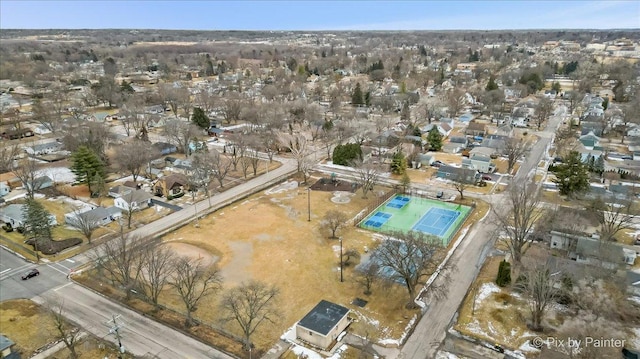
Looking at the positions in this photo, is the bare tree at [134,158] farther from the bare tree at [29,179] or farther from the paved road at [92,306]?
the paved road at [92,306]

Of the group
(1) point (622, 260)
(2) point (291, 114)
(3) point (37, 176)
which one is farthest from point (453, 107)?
(3) point (37, 176)

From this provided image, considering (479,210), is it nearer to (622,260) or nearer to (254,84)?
(622,260)

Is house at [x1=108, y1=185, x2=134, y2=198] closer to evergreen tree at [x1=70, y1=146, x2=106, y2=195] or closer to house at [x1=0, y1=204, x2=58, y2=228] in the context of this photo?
evergreen tree at [x1=70, y1=146, x2=106, y2=195]

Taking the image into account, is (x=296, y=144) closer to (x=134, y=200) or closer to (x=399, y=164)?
(x=399, y=164)

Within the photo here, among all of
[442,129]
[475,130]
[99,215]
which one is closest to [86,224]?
[99,215]

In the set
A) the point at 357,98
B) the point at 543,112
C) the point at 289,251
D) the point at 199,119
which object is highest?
the point at 357,98

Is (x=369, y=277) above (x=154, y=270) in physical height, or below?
below
